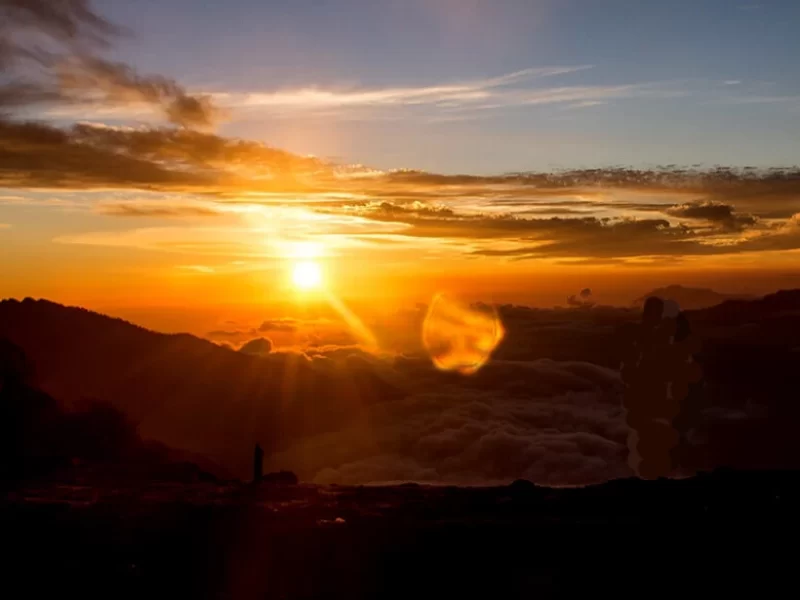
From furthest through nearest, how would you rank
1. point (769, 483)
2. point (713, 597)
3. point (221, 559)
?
point (769, 483)
point (221, 559)
point (713, 597)

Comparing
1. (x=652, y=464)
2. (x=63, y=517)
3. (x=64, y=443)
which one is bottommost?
(x=652, y=464)

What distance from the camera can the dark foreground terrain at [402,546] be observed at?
2108 centimetres

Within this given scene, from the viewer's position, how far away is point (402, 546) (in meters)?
23.4

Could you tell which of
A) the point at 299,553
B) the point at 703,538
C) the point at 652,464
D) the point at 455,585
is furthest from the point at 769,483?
the point at 652,464

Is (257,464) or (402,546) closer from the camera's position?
(402,546)

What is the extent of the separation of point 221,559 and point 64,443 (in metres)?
49.0

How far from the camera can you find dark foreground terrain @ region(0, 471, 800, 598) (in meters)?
21.1

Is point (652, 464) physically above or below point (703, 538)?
below

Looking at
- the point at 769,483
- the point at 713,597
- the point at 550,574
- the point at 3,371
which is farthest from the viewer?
the point at 3,371

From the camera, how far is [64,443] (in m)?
66.7

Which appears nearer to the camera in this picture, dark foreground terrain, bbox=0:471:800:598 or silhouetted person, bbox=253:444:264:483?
dark foreground terrain, bbox=0:471:800:598

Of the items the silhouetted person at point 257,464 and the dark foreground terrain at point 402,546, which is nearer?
the dark foreground terrain at point 402,546

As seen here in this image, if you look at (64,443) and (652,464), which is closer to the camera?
(64,443)

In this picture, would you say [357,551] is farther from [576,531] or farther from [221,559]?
[576,531]
